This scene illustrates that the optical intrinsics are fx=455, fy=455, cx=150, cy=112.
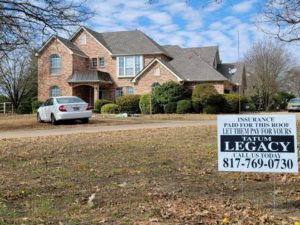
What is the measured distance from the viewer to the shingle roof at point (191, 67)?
Answer: 40.8 metres

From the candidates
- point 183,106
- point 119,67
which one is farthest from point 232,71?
point 183,106

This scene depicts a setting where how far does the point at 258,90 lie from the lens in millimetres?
52781

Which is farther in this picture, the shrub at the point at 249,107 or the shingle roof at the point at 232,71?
the shingle roof at the point at 232,71

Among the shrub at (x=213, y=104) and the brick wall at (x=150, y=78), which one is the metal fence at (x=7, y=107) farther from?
the shrub at (x=213, y=104)

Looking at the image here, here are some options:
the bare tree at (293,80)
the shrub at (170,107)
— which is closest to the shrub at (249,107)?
the shrub at (170,107)

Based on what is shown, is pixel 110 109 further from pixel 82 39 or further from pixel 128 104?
pixel 82 39

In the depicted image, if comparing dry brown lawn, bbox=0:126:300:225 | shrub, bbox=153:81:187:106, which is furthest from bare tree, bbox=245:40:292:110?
dry brown lawn, bbox=0:126:300:225

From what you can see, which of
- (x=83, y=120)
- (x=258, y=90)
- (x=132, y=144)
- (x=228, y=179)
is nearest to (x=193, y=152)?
(x=132, y=144)

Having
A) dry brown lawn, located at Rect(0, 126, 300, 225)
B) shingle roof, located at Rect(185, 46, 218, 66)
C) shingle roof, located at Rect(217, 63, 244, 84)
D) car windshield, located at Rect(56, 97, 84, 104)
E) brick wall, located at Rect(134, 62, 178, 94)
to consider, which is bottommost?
dry brown lawn, located at Rect(0, 126, 300, 225)

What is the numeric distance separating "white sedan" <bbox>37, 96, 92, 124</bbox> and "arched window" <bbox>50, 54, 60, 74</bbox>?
21883 mm

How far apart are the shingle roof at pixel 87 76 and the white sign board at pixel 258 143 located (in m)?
36.7

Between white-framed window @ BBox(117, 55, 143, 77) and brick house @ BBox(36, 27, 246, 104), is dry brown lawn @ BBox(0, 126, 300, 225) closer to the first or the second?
brick house @ BBox(36, 27, 246, 104)

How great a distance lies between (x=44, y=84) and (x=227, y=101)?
1876 cm

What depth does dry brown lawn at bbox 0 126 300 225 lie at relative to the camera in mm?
5305
